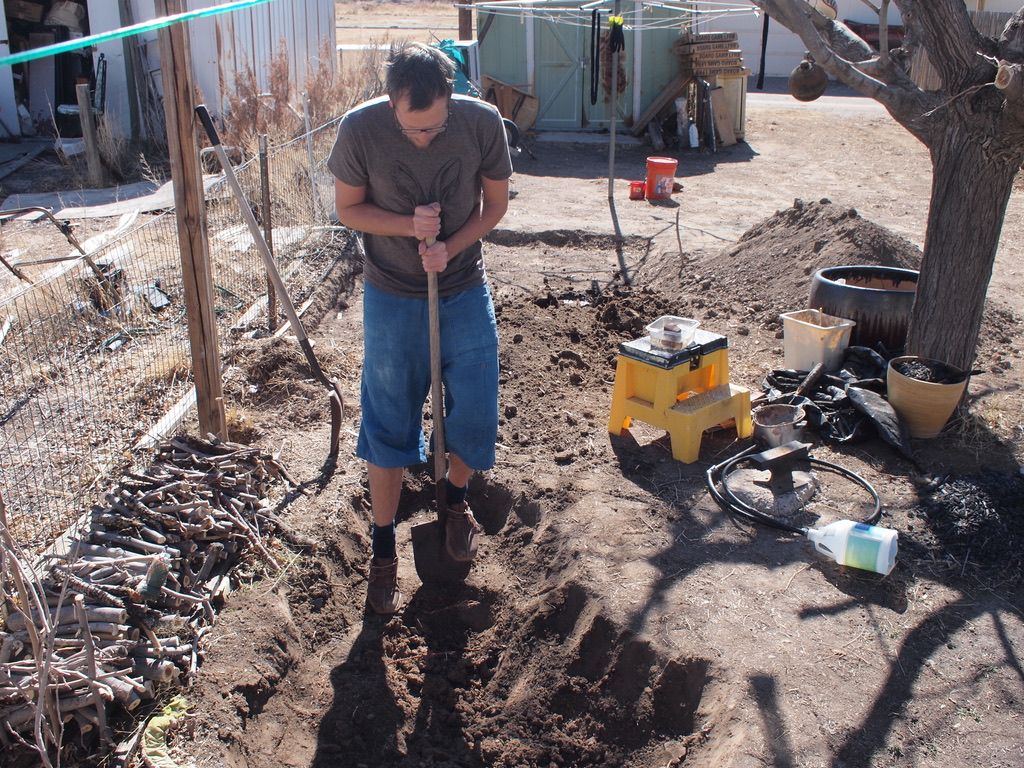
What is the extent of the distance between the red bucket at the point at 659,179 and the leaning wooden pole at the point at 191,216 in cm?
805

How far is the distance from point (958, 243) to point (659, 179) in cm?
680

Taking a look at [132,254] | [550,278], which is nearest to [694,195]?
[550,278]

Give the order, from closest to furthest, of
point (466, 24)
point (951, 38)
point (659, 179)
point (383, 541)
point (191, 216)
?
point (383, 541)
point (191, 216)
point (951, 38)
point (659, 179)
point (466, 24)

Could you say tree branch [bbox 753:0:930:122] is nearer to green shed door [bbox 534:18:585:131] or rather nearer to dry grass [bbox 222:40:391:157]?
dry grass [bbox 222:40:391:157]

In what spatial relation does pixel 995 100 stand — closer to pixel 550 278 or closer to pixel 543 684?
pixel 543 684

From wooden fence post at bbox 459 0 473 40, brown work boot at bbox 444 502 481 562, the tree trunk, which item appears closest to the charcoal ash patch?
the tree trunk

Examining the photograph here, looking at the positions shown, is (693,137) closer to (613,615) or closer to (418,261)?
(418,261)

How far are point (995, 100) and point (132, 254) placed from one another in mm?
6480

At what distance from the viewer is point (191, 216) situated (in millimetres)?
4078

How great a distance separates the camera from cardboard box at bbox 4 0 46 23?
14.5m

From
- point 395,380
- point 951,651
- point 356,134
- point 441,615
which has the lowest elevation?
point 441,615

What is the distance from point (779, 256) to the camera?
760cm

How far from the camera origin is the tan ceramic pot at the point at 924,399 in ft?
15.4

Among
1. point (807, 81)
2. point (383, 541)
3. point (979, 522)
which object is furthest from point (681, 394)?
point (807, 81)
